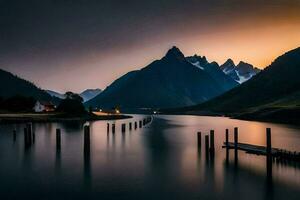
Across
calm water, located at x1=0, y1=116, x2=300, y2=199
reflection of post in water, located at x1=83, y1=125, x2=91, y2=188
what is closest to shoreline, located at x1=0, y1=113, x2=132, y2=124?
calm water, located at x1=0, y1=116, x2=300, y2=199

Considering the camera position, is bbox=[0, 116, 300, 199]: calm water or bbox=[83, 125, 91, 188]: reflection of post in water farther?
bbox=[83, 125, 91, 188]: reflection of post in water

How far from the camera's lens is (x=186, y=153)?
52938mm

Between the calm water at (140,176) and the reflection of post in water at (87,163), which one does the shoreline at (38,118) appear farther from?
the reflection of post in water at (87,163)

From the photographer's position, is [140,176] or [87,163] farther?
[87,163]

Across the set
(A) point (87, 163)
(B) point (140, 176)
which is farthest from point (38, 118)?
(B) point (140, 176)

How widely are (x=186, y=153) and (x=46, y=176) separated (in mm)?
23909

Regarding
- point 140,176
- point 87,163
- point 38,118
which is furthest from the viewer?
point 38,118

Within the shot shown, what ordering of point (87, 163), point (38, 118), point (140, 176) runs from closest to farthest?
point (140, 176) → point (87, 163) → point (38, 118)

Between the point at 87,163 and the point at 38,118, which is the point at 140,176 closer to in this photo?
the point at 87,163

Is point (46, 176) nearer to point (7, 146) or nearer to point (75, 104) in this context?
point (7, 146)

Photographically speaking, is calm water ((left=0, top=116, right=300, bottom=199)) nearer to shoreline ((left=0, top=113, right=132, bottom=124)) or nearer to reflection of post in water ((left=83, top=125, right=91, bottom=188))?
reflection of post in water ((left=83, top=125, right=91, bottom=188))

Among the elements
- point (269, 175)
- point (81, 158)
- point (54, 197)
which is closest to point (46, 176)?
point (54, 197)

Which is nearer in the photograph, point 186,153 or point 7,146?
point 186,153

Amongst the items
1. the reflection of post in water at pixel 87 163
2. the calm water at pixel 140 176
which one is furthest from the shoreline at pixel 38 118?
the reflection of post in water at pixel 87 163
